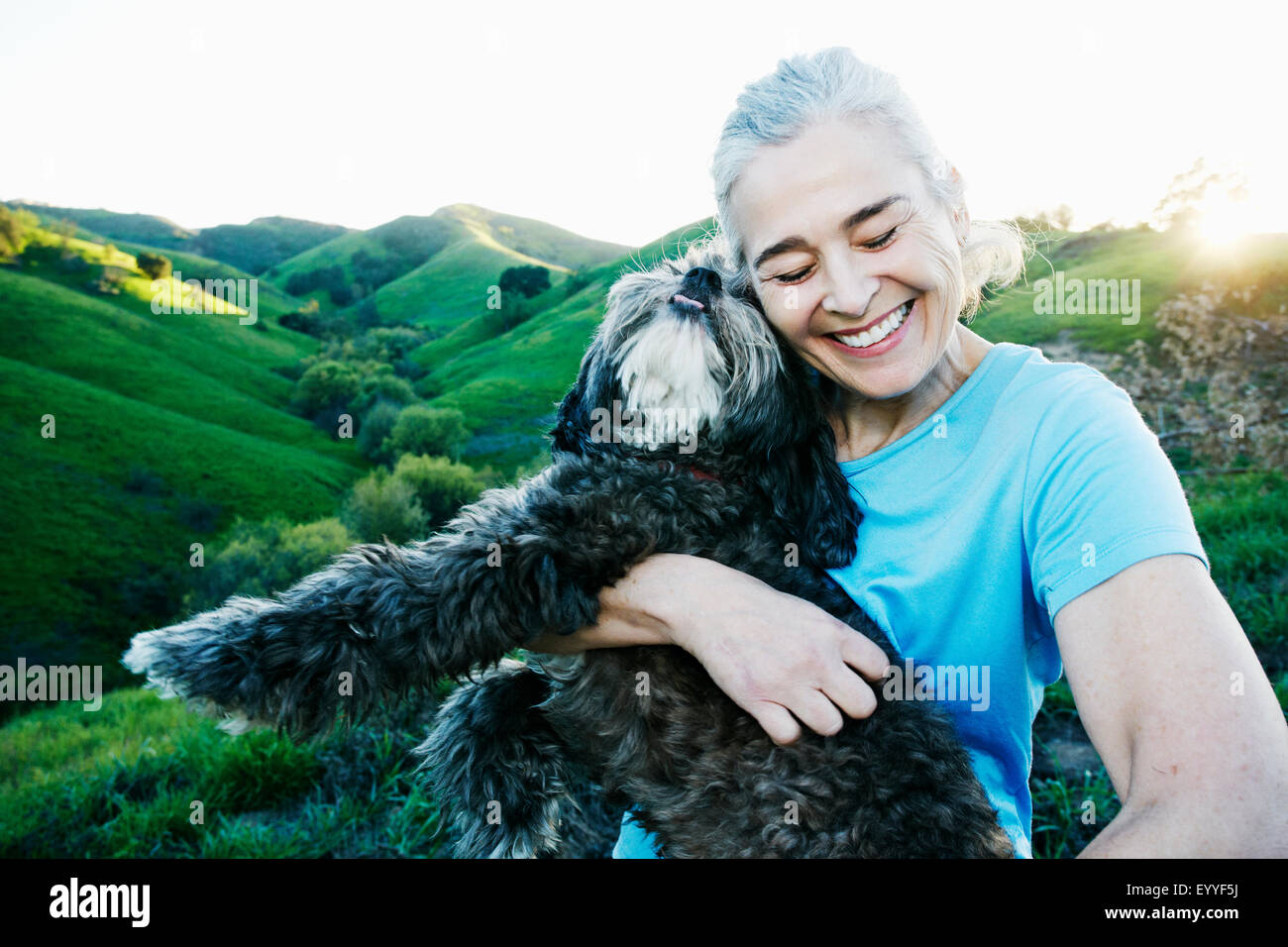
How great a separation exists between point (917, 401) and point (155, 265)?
54.0ft

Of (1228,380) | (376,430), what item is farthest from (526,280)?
(1228,380)

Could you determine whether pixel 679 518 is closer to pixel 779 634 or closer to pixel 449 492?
pixel 779 634

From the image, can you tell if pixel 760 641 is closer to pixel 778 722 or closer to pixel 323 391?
pixel 778 722

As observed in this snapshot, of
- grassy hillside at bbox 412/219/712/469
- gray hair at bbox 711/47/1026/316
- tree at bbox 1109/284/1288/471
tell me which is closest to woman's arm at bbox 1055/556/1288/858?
gray hair at bbox 711/47/1026/316

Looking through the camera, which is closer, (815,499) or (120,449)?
(815,499)

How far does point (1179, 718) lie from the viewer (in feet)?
3.74

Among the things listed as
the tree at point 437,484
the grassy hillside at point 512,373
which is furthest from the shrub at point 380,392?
the tree at point 437,484

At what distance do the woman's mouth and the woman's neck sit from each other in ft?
0.66

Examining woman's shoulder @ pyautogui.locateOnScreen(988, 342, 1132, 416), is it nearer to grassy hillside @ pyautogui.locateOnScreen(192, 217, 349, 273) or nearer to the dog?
the dog

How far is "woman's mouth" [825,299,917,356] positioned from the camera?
1.89 meters

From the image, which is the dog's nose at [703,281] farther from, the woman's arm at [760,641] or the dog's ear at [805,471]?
the woman's arm at [760,641]

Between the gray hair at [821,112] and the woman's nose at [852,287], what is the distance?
0.31m

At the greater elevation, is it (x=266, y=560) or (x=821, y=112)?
(x=821, y=112)

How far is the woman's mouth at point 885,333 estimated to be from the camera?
189cm
